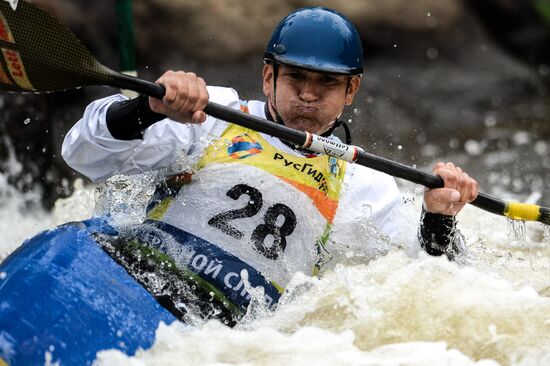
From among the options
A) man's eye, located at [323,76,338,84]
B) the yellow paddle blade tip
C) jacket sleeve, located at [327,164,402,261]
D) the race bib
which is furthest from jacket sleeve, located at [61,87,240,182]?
the yellow paddle blade tip

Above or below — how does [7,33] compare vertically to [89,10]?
above

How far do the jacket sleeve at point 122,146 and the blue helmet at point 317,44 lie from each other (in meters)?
0.40

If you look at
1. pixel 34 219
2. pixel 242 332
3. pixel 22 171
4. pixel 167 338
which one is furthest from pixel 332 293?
pixel 22 171

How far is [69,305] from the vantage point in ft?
8.25

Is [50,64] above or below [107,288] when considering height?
above

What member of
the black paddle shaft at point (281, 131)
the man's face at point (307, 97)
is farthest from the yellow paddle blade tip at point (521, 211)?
the man's face at point (307, 97)

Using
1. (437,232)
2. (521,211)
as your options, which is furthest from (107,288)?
(521,211)

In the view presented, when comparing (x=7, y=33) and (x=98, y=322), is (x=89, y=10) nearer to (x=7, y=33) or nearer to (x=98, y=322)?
(x=7, y=33)

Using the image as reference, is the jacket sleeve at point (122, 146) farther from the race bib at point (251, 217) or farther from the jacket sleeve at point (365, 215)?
the jacket sleeve at point (365, 215)

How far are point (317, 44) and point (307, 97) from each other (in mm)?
205

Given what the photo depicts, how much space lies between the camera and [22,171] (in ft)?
22.7

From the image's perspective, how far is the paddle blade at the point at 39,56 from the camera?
2.74 meters

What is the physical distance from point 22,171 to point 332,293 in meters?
4.70

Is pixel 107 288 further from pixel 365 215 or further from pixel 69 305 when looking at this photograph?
pixel 365 215
